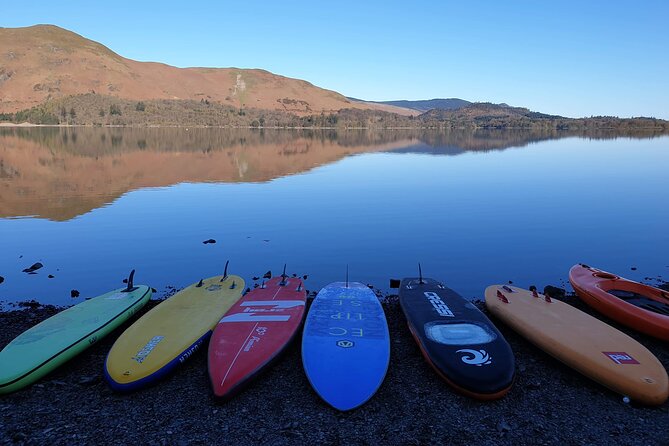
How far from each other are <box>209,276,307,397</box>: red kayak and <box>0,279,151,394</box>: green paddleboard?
102 inches

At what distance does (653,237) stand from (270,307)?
1945cm

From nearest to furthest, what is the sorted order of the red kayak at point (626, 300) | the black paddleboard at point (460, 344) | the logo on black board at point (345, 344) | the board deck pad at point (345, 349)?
1. the board deck pad at point (345, 349)
2. the black paddleboard at point (460, 344)
3. the logo on black board at point (345, 344)
4. the red kayak at point (626, 300)

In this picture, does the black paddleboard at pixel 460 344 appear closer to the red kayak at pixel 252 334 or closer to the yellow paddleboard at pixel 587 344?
the yellow paddleboard at pixel 587 344

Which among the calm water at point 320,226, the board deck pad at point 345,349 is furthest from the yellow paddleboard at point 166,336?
the calm water at point 320,226

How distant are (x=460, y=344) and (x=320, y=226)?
13.8 metres

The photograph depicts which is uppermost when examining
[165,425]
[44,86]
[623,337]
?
[44,86]

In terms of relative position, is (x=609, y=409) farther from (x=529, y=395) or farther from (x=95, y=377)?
(x=95, y=377)

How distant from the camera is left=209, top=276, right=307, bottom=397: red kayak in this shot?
7.63 meters

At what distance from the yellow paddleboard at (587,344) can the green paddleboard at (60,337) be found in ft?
30.4

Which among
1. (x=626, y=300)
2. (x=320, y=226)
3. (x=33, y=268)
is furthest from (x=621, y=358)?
(x=33, y=268)

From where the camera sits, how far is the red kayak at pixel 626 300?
975cm

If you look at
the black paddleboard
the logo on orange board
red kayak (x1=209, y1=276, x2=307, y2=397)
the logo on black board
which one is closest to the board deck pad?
the logo on black board

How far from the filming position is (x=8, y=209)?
24172 mm

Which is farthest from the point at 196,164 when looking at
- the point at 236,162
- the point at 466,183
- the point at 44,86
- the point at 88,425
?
the point at 44,86
